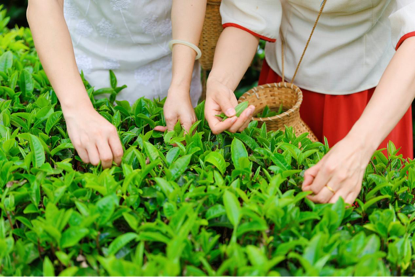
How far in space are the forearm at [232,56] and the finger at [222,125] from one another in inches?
13.9

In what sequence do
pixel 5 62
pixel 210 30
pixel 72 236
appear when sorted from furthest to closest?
1. pixel 210 30
2. pixel 5 62
3. pixel 72 236

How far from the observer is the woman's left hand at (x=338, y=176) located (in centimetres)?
136

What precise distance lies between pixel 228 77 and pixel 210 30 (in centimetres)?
80

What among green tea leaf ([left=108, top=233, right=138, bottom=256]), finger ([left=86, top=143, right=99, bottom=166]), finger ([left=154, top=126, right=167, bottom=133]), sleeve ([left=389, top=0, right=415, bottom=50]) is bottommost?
finger ([left=154, top=126, right=167, bottom=133])

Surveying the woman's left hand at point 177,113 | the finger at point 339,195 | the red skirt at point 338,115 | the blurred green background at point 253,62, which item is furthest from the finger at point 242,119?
the blurred green background at point 253,62

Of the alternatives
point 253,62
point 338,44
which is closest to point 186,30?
point 338,44

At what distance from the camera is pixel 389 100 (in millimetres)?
1510

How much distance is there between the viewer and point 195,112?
6.28 ft

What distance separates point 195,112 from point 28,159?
2.45 feet

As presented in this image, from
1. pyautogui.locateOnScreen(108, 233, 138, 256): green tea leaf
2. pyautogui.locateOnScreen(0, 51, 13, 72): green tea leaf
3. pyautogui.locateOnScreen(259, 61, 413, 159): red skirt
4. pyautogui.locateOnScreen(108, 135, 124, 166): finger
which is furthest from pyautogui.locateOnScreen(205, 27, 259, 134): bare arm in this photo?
pyautogui.locateOnScreen(0, 51, 13, 72): green tea leaf

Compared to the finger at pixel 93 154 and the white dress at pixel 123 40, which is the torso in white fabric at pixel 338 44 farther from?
the finger at pixel 93 154

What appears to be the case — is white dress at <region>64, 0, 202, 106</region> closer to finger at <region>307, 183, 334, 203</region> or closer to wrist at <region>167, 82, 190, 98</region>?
wrist at <region>167, 82, 190, 98</region>

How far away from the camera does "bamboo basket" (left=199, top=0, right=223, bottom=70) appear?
258 cm

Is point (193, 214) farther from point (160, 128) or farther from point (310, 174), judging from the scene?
point (160, 128)
